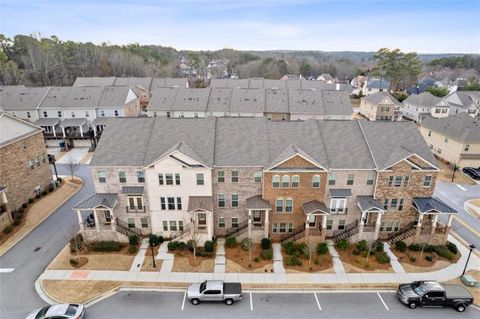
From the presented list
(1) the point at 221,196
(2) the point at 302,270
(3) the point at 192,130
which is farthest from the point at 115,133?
(2) the point at 302,270

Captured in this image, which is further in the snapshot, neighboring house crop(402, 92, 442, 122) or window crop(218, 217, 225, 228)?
neighboring house crop(402, 92, 442, 122)

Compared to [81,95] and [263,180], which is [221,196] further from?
[81,95]

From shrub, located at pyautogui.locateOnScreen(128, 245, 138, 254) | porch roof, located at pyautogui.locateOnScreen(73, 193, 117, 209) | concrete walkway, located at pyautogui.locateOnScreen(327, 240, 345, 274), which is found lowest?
concrete walkway, located at pyautogui.locateOnScreen(327, 240, 345, 274)

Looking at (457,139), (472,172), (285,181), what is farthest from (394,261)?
(457,139)

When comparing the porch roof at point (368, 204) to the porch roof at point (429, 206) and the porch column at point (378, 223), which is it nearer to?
the porch column at point (378, 223)

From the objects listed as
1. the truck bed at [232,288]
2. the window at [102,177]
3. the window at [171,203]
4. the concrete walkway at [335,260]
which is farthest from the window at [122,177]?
the concrete walkway at [335,260]

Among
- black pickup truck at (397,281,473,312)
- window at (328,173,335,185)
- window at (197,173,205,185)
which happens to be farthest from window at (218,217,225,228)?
black pickup truck at (397,281,473,312)

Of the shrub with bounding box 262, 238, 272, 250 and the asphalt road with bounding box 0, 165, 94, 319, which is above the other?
the shrub with bounding box 262, 238, 272, 250

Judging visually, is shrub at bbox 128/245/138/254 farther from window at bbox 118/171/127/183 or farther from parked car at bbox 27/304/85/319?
parked car at bbox 27/304/85/319
